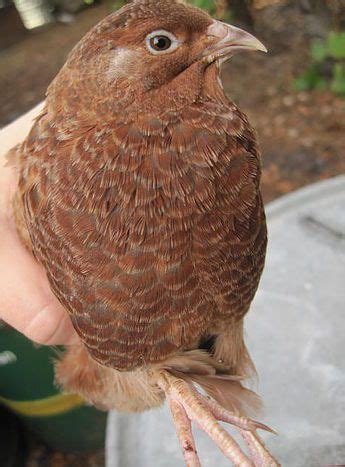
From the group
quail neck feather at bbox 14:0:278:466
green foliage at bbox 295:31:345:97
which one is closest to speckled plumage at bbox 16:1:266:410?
quail neck feather at bbox 14:0:278:466

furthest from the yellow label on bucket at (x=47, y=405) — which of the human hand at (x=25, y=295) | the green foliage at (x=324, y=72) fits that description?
the green foliage at (x=324, y=72)

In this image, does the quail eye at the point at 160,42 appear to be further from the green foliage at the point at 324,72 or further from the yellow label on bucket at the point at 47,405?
the green foliage at the point at 324,72

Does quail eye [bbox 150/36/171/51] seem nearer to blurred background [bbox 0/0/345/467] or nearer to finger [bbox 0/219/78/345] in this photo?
finger [bbox 0/219/78/345]

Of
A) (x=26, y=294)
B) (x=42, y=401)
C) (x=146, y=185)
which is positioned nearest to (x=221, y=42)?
(x=146, y=185)

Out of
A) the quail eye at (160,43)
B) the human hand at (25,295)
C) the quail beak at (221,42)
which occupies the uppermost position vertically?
the quail eye at (160,43)

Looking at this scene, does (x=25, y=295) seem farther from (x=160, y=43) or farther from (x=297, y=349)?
(x=297, y=349)

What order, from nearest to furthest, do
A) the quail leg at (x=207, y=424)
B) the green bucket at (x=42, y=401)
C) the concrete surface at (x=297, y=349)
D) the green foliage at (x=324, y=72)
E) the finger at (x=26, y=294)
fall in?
the quail leg at (x=207, y=424), the finger at (x=26, y=294), the concrete surface at (x=297, y=349), the green bucket at (x=42, y=401), the green foliage at (x=324, y=72)
